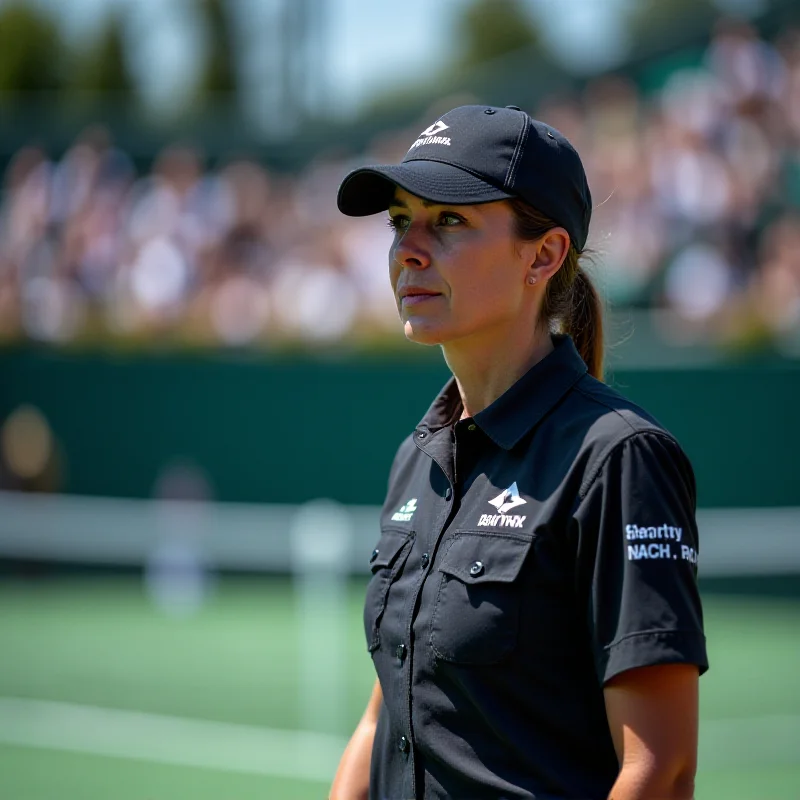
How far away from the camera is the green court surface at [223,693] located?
6.58m

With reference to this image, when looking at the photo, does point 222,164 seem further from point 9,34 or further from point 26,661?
point 9,34

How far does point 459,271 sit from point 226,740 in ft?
17.6

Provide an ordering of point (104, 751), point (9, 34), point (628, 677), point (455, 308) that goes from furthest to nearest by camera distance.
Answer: point (9, 34) < point (104, 751) < point (455, 308) < point (628, 677)

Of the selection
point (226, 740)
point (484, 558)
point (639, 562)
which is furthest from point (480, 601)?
point (226, 740)

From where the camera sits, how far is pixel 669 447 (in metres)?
2.22

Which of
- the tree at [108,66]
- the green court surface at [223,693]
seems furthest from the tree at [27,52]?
the green court surface at [223,693]

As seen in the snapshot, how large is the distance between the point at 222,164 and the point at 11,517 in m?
7.03

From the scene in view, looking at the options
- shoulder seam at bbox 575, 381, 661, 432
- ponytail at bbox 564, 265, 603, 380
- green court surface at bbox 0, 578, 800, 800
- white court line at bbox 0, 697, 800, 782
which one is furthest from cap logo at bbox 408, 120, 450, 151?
white court line at bbox 0, 697, 800, 782

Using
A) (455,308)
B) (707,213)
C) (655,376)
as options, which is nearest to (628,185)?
(707,213)

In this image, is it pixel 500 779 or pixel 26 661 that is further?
pixel 26 661

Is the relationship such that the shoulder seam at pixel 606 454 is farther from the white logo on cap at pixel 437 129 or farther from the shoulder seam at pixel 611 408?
the white logo on cap at pixel 437 129

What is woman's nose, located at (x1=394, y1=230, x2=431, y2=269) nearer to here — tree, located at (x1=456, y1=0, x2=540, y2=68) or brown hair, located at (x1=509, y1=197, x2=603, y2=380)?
brown hair, located at (x1=509, y1=197, x2=603, y2=380)

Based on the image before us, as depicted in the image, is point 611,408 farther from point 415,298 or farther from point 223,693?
point 223,693

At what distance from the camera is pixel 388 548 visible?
8.60 ft
